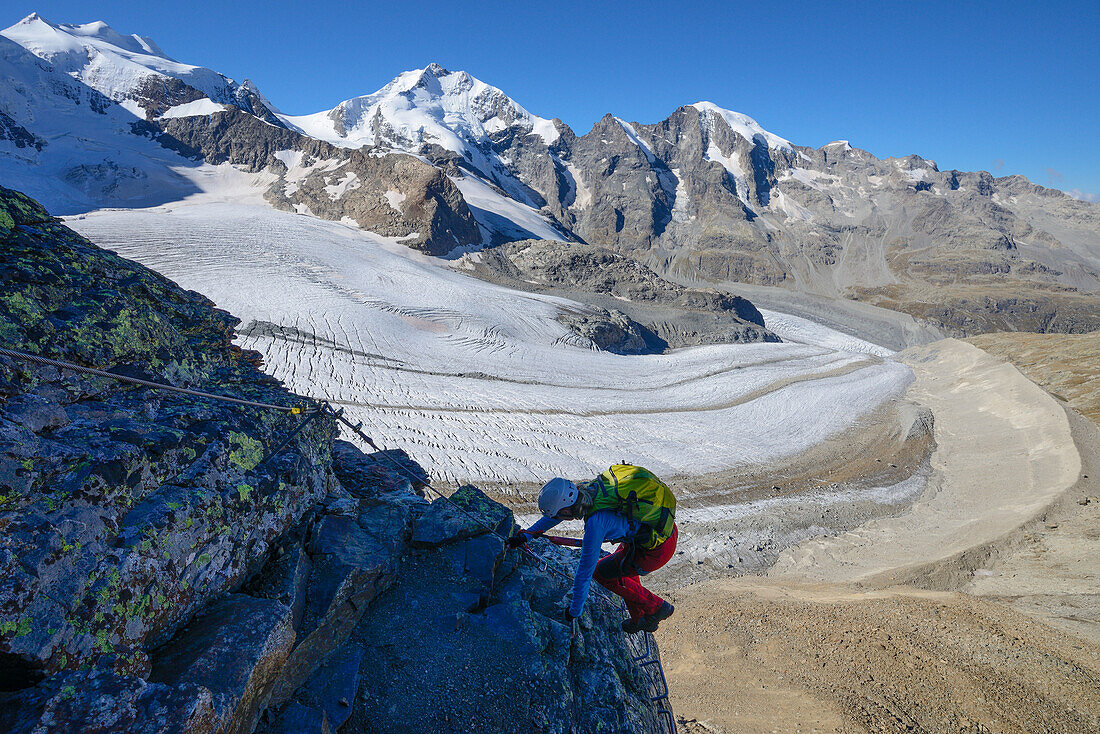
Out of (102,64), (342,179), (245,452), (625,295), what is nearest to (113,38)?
(102,64)

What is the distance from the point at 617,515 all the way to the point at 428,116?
429ft

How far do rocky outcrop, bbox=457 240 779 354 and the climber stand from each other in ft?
113

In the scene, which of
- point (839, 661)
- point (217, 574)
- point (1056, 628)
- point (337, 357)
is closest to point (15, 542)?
point (217, 574)

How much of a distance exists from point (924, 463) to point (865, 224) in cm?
11744

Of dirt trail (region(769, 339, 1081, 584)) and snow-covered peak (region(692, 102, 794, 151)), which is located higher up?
snow-covered peak (region(692, 102, 794, 151))

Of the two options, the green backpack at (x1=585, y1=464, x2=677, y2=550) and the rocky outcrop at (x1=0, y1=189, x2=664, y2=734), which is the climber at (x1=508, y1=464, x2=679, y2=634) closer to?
the green backpack at (x1=585, y1=464, x2=677, y2=550)

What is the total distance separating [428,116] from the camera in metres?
118

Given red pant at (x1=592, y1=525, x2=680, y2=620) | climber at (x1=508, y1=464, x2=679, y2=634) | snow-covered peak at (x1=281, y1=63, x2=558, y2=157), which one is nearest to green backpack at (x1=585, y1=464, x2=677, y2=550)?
climber at (x1=508, y1=464, x2=679, y2=634)

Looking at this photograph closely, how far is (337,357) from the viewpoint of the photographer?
72.2 ft

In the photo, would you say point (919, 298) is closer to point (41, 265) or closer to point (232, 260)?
point (232, 260)

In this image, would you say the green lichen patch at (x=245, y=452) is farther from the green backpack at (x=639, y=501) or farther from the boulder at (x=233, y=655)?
the green backpack at (x=639, y=501)

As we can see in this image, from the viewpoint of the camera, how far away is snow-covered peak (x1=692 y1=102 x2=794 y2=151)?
138 meters

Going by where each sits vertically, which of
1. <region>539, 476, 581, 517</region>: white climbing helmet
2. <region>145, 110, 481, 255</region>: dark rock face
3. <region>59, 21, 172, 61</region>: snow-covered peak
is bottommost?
<region>539, 476, 581, 517</region>: white climbing helmet

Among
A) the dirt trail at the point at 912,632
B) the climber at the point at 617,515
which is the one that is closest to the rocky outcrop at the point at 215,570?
the climber at the point at 617,515
